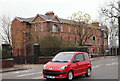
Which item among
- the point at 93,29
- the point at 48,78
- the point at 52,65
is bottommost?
the point at 48,78

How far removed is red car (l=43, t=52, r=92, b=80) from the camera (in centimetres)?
1180

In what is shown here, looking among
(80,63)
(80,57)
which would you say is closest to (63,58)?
(80,63)

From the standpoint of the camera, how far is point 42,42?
33406 mm

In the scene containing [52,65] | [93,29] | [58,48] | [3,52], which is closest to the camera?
[52,65]

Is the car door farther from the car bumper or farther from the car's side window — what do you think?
the car bumper

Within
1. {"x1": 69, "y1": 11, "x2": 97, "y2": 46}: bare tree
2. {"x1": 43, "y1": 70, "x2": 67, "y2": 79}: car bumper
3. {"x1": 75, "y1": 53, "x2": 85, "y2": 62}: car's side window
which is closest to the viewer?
{"x1": 43, "y1": 70, "x2": 67, "y2": 79}: car bumper

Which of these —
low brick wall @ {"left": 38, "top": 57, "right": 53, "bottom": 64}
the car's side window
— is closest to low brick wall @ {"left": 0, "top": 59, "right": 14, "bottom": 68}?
low brick wall @ {"left": 38, "top": 57, "right": 53, "bottom": 64}

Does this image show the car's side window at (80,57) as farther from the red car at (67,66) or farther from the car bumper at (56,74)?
the car bumper at (56,74)

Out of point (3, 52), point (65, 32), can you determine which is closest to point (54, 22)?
point (65, 32)

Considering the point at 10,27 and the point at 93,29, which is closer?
the point at 93,29

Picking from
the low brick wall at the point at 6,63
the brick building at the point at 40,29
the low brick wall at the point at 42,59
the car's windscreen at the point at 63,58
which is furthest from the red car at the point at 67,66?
the brick building at the point at 40,29

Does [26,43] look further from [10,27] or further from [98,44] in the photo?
[98,44]

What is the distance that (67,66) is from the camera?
39.5ft

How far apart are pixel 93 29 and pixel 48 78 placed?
102 ft
